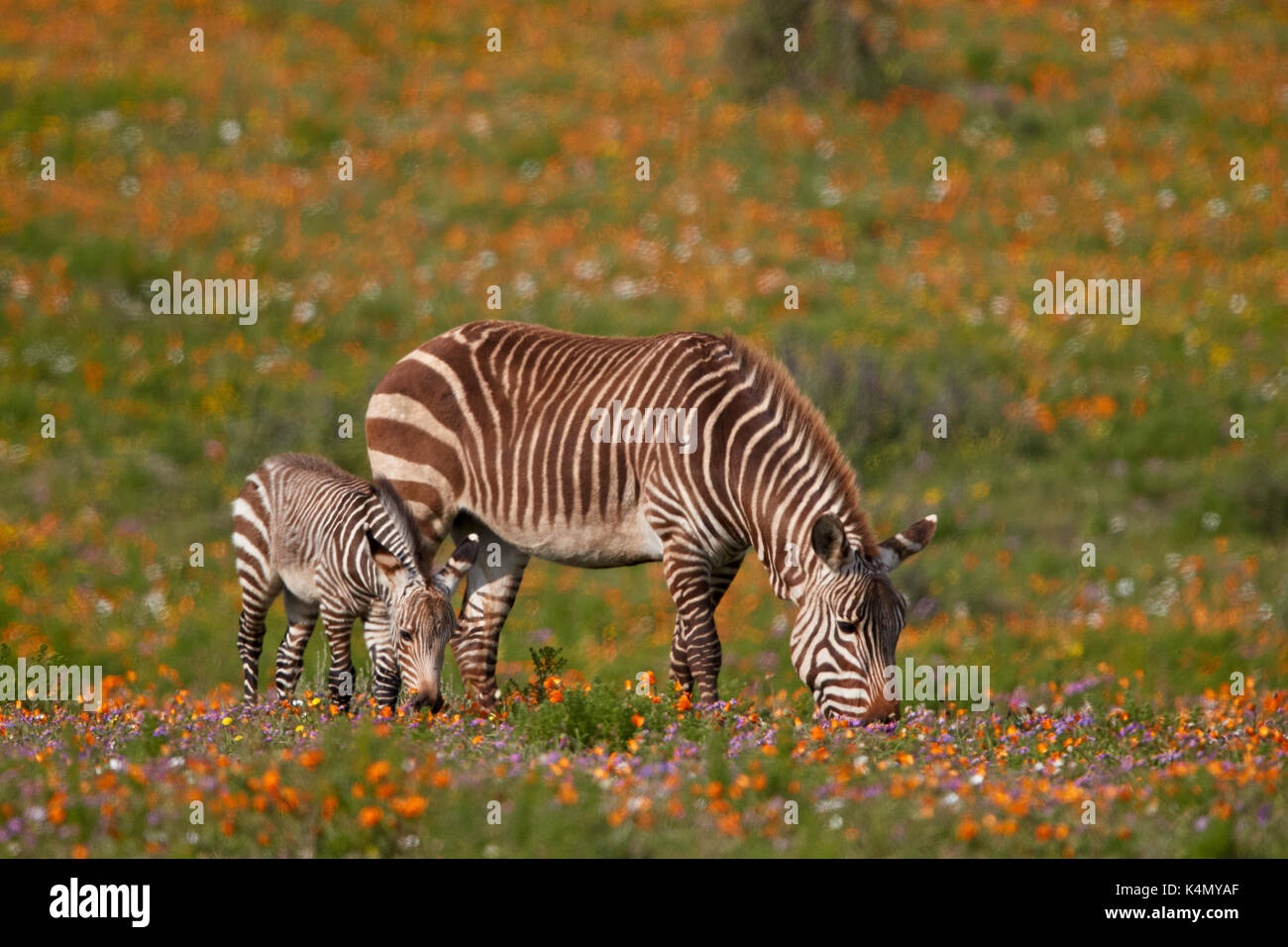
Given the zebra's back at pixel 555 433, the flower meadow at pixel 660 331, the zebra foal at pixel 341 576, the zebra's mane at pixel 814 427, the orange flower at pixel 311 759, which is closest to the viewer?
the orange flower at pixel 311 759

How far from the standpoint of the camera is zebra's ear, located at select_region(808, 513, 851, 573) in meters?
8.45

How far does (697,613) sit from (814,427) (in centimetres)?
140

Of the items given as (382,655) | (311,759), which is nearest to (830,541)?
(382,655)

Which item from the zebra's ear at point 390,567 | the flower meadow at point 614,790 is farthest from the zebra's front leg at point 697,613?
the zebra's ear at point 390,567

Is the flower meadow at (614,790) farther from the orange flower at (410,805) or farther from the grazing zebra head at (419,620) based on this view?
the grazing zebra head at (419,620)

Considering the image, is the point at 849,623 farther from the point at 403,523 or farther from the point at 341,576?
the point at 341,576

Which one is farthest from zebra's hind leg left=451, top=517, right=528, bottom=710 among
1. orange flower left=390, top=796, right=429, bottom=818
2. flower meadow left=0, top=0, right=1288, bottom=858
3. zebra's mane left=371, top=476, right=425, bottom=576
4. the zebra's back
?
orange flower left=390, top=796, right=429, bottom=818

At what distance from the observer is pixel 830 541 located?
8.52m

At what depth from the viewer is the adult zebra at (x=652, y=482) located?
342 inches

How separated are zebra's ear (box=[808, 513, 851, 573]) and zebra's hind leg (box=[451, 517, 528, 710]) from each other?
9.08 feet

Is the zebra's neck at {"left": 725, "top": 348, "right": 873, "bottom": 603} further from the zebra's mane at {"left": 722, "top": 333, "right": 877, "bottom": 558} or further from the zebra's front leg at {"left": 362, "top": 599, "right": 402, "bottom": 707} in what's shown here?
the zebra's front leg at {"left": 362, "top": 599, "right": 402, "bottom": 707}

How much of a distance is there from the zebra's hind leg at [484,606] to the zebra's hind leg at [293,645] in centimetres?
104

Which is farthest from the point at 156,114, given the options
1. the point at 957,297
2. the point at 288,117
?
the point at 957,297
